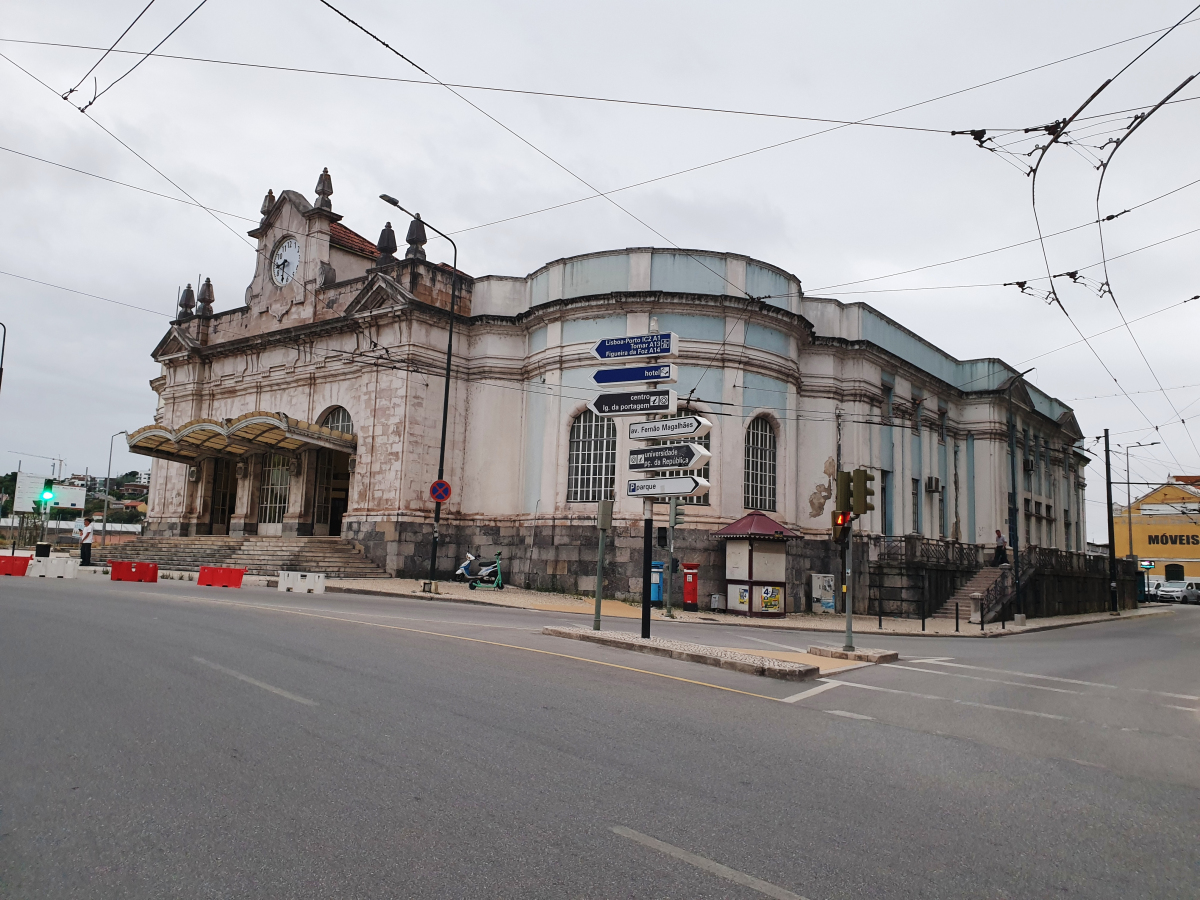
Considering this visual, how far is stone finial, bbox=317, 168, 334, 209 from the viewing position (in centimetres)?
3469

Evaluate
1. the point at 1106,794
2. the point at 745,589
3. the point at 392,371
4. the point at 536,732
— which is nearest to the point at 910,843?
the point at 1106,794

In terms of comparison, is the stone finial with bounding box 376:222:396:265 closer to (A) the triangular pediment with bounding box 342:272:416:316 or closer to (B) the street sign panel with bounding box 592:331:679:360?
(A) the triangular pediment with bounding box 342:272:416:316

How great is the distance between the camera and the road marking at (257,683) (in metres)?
7.50

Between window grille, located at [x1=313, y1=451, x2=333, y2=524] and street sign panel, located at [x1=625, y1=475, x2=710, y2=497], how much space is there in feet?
72.3

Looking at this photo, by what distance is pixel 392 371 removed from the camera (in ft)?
98.1

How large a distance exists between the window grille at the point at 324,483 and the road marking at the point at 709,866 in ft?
101

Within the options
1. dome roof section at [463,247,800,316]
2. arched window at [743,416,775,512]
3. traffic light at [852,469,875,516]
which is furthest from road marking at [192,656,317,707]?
arched window at [743,416,775,512]

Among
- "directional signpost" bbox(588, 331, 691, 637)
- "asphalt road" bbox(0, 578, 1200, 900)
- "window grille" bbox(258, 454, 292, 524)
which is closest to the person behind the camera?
"asphalt road" bbox(0, 578, 1200, 900)

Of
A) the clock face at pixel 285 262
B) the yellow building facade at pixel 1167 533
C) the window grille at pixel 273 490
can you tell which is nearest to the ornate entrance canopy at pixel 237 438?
the window grille at pixel 273 490

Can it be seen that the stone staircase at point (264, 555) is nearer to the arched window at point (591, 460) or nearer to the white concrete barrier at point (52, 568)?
the white concrete barrier at point (52, 568)

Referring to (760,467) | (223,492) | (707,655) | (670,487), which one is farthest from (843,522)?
(223,492)

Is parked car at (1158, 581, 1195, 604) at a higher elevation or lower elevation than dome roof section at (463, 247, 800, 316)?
lower

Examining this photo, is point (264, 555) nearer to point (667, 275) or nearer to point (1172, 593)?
point (667, 275)

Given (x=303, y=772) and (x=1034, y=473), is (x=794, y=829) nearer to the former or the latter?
(x=303, y=772)
